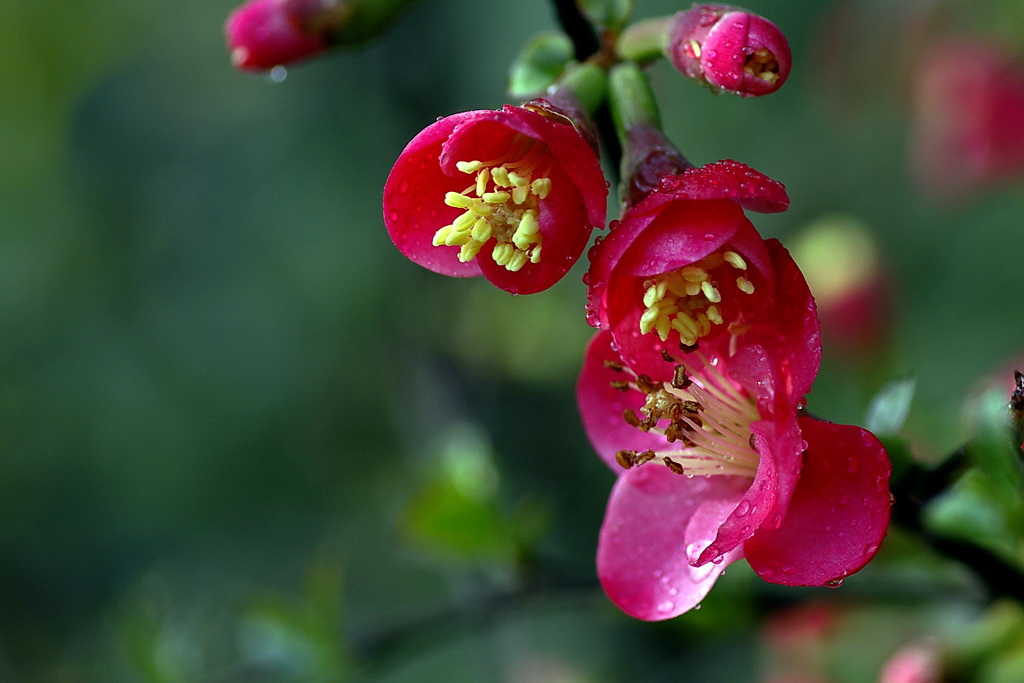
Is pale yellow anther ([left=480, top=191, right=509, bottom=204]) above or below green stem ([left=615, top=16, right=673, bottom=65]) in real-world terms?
below

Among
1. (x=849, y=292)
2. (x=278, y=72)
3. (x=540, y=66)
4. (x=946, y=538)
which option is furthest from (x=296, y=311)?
(x=946, y=538)

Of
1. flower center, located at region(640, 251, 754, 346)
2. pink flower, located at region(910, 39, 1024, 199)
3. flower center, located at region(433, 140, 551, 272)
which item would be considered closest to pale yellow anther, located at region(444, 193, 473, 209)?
flower center, located at region(433, 140, 551, 272)

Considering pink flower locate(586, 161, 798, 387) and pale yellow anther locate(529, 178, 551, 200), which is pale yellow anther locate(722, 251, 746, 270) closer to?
pink flower locate(586, 161, 798, 387)

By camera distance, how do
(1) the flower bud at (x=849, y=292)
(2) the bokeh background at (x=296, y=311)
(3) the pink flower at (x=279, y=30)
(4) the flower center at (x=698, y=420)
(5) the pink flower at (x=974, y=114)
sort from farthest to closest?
(2) the bokeh background at (x=296, y=311), (5) the pink flower at (x=974, y=114), (1) the flower bud at (x=849, y=292), (3) the pink flower at (x=279, y=30), (4) the flower center at (x=698, y=420)

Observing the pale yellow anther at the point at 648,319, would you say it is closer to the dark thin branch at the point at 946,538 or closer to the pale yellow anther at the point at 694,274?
the pale yellow anther at the point at 694,274

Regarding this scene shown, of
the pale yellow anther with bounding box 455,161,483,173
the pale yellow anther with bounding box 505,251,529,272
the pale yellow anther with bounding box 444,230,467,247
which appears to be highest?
the pale yellow anther with bounding box 455,161,483,173

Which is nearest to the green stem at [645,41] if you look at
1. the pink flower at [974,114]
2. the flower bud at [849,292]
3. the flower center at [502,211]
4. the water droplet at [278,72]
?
the flower center at [502,211]

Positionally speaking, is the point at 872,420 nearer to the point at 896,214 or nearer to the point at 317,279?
the point at 896,214
